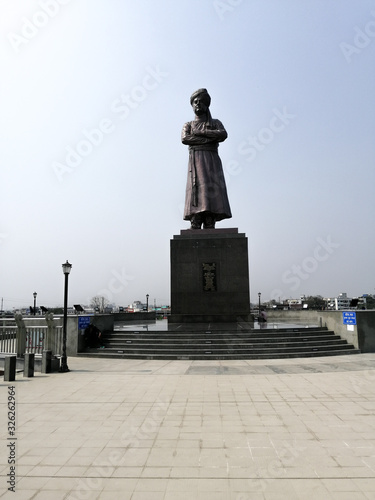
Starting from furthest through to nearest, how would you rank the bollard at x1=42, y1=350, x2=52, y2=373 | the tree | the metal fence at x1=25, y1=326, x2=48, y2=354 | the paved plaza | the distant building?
1. the tree
2. the distant building
3. the metal fence at x1=25, y1=326, x2=48, y2=354
4. the bollard at x1=42, y1=350, x2=52, y2=373
5. the paved plaza

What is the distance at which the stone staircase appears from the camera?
1128 cm

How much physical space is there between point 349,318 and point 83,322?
9.07 m

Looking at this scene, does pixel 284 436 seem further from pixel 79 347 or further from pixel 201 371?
pixel 79 347

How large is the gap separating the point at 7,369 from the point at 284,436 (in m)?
6.49

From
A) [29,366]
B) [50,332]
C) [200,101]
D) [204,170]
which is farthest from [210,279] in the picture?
[29,366]

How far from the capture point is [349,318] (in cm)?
1246

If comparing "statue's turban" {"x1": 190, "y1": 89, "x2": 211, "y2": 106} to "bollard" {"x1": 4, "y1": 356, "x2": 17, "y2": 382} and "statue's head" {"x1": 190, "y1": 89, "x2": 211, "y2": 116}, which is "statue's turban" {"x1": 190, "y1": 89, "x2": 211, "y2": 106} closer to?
"statue's head" {"x1": 190, "y1": 89, "x2": 211, "y2": 116}

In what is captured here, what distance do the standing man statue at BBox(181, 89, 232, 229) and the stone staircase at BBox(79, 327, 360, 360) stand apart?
22.0 ft

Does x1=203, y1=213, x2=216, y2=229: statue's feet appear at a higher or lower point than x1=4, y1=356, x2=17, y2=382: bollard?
higher

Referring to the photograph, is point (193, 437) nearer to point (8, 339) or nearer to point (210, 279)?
point (8, 339)

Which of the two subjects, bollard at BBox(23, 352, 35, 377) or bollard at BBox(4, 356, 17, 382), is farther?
bollard at BBox(23, 352, 35, 377)

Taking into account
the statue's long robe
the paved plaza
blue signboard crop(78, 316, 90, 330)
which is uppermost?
the statue's long robe

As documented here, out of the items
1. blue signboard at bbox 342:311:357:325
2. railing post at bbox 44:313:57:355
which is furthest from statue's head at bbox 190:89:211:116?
railing post at bbox 44:313:57:355

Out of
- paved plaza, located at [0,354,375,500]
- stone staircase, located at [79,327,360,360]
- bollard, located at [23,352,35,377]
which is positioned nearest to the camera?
paved plaza, located at [0,354,375,500]
